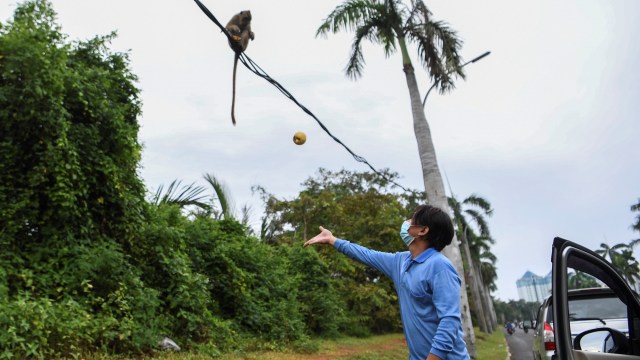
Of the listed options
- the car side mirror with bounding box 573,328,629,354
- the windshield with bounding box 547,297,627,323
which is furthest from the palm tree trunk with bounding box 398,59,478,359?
the car side mirror with bounding box 573,328,629,354

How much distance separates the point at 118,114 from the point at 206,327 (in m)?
4.08

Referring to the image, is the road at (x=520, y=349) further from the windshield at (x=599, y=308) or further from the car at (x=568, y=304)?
the car at (x=568, y=304)

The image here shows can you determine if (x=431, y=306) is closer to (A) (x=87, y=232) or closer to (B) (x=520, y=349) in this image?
(A) (x=87, y=232)

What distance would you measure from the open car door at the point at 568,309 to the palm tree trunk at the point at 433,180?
9091 mm

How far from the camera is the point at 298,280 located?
1485 cm

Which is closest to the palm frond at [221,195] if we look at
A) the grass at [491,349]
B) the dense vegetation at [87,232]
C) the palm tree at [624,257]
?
the dense vegetation at [87,232]

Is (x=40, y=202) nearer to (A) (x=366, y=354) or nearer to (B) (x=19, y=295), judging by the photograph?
(B) (x=19, y=295)

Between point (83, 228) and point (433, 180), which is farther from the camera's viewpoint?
point (433, 180)

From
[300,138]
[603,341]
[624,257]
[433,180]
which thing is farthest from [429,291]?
[624,257]

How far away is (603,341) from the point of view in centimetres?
328

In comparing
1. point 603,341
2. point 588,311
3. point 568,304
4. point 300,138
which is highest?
point 300,138

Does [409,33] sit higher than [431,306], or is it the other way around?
[409,33]

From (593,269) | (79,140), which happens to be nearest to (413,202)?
(79,140)

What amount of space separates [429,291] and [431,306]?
0.10m
